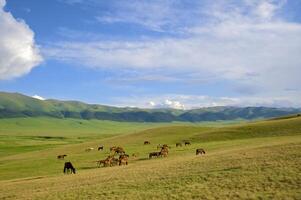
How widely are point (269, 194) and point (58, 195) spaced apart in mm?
14744

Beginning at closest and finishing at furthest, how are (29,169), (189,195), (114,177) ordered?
(189,195)
(114,177)
(29,169)

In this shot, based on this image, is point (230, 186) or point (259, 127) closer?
point (230, 186)

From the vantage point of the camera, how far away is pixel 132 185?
2988cm

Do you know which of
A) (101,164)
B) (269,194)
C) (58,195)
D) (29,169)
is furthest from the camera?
(29,169)

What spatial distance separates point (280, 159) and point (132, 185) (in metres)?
11.0

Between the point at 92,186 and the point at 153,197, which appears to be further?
the point at 92,186

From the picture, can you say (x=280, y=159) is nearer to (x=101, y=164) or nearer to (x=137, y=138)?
(x=101, y=164)

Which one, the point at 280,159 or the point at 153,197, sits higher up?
the point at 280,159

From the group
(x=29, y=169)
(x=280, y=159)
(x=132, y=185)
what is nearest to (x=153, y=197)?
(x=132, y=185)

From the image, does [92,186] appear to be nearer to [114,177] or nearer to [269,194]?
[114,177]

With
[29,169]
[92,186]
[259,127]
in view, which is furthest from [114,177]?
[259,127]

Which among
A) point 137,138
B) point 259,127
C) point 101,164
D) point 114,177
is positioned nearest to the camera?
point 114,177

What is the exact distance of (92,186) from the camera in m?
31.3

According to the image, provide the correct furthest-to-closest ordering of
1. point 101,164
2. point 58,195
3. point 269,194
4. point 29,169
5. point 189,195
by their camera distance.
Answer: point 29,169 → point 101,164 → point 58,195 → point 189,195 → point 269,194
